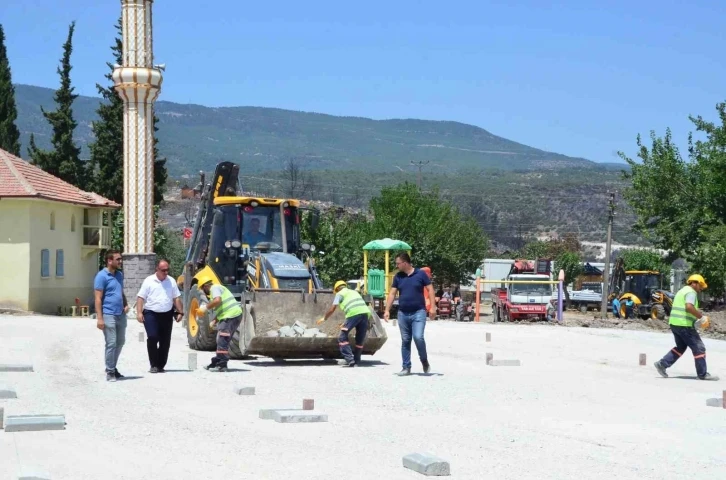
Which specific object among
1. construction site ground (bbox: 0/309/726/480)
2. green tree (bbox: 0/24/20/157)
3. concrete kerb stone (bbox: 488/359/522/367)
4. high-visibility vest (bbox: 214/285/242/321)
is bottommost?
concrete kerb stone (bbox: 488/359/522/367)

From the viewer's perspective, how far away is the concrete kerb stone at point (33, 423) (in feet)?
37.1

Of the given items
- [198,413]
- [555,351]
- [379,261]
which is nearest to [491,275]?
[379,261]

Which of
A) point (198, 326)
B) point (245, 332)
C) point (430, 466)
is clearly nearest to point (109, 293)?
point (245, 332)

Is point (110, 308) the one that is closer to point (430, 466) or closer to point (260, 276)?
point (260, 276)

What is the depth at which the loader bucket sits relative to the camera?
1931 cm

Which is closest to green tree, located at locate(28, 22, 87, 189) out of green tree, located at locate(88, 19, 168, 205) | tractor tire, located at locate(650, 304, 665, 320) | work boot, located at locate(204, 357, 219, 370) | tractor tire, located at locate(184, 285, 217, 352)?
green tree, located at locate(88, 19, 168, 205)

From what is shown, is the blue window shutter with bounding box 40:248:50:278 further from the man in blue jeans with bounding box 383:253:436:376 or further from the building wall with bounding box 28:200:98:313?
the man in blue jeans with bounding box 383:253:436:376

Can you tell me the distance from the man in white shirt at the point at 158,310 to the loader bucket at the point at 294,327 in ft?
5.35

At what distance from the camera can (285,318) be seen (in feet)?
A: 64.5

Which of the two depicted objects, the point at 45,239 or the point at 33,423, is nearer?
the point at 33,423

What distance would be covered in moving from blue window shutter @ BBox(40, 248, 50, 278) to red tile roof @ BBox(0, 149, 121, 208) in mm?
2181

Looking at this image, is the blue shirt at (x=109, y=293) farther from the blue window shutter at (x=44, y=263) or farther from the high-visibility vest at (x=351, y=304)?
the blue window shutter at (x=44, y=263)

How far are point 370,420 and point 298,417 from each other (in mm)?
907

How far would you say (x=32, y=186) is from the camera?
45188 mm
